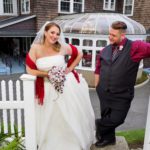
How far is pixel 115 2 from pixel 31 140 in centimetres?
1459

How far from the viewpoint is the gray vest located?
271 cm

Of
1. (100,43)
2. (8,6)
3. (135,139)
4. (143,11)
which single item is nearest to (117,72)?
(135,139)

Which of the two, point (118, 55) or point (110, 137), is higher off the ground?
point (118, 55)

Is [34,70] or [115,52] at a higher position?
[115,52]

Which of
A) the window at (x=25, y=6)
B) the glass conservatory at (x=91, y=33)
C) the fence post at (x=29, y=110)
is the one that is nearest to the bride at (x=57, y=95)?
the fence post at (x=29, y=110)

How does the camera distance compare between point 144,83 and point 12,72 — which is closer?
point 144,83

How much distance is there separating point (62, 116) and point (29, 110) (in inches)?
19.8

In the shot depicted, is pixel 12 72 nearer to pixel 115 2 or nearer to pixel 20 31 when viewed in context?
pixel 20 31

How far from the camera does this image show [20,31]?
11.9 meters

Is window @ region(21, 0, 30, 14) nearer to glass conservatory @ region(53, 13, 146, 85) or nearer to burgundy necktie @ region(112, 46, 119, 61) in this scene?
glass conservatory @ region(53, 13, 146, 85)

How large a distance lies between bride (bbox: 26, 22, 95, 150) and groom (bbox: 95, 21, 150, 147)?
36cm

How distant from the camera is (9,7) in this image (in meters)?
14.7

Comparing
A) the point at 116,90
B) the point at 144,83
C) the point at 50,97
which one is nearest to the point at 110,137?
the point at 116,90

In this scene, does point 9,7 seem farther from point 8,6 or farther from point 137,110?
point 137,110
